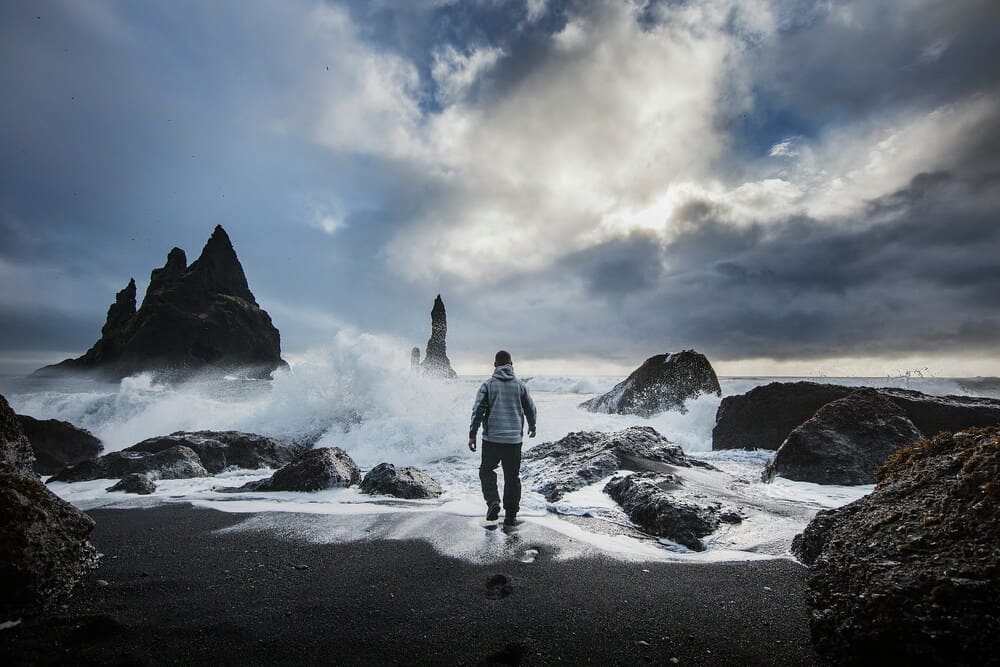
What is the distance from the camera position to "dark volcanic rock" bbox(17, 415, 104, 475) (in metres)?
10.9

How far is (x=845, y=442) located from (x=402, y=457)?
31.2ft

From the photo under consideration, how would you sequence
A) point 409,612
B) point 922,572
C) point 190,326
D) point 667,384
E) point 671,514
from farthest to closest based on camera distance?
point 190,326 < point 667,384 < point 671,514 < point 409,612 < point 922,572

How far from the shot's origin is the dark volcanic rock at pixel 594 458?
728 centimetres

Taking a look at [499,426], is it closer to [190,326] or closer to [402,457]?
[402,457]

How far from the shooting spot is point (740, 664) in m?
2.31

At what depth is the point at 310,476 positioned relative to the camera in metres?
7.27

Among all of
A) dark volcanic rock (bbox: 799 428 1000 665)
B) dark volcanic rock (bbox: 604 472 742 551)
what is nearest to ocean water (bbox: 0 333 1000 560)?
dark volcanic rock (bbox: 604 472 742 551)

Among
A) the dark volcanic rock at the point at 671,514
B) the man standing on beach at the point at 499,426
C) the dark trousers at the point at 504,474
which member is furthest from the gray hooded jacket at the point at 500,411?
the dark volcanic rock at the point at 671,514

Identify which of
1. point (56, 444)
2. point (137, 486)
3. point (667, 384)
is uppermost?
point (667, 384)

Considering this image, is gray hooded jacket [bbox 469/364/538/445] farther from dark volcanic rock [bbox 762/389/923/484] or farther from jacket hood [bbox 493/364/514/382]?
dark volcanic rock [bbox 762/389/923/484]

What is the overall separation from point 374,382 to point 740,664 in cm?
1395

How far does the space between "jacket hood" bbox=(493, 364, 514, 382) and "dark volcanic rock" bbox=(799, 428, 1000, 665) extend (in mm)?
3821

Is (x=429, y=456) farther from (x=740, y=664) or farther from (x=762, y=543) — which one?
(x=740, y=664)

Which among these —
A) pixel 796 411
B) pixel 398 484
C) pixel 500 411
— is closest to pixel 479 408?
pixel 500 411
